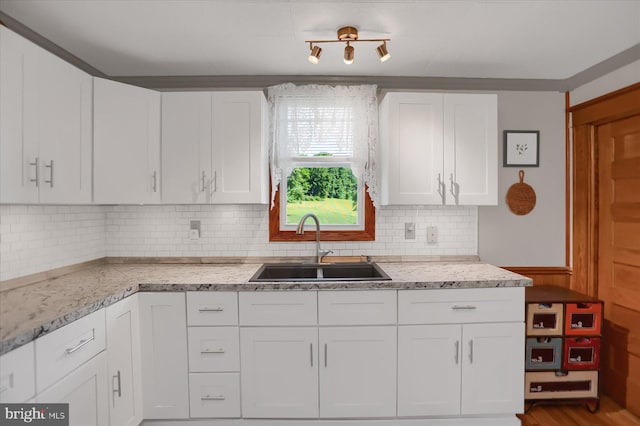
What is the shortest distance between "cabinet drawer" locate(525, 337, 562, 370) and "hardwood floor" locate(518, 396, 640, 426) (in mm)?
341

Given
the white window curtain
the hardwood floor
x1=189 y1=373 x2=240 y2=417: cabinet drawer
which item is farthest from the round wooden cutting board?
x1=189 y1=373 x2=240 y2=417: cabinet drawer

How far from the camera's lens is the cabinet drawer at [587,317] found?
8.11 ft

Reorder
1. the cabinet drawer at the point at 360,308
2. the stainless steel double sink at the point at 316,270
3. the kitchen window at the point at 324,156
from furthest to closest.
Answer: the kitchen window at the point at 324,156, the stainless steel double sink at the point at 316,270, the cabinet drawer at the point at 360,308

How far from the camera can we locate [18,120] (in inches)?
66.9

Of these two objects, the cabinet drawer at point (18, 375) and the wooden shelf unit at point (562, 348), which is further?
the wooden shelf unit at point (562, 348)

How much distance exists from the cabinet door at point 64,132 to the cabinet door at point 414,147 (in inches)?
75.8

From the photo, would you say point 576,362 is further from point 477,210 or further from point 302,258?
point 302,258

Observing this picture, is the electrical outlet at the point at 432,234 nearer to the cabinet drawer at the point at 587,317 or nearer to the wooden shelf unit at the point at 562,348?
the wooden shelf unit at the point at 562,348

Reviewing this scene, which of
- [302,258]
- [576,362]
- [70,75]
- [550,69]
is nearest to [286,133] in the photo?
[302,258]

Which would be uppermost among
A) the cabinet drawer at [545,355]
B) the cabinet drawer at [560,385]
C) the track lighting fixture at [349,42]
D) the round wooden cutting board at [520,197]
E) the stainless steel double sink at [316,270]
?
the track lighting fixture at [349,42]

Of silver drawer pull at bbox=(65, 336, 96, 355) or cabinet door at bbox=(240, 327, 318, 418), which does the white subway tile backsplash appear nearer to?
cabinet door at bbox=(240, 327, 318, 418)

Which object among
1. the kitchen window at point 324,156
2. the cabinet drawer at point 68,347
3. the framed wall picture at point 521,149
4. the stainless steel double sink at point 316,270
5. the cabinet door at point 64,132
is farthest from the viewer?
the framed wall picture at point 521,149

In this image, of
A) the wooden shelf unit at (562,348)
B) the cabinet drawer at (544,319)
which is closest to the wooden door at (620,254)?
the wooden shelf unit at (562,348)

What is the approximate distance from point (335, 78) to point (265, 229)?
1.31 metres
